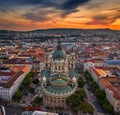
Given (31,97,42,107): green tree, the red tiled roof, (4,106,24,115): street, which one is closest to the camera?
the red tiled roof

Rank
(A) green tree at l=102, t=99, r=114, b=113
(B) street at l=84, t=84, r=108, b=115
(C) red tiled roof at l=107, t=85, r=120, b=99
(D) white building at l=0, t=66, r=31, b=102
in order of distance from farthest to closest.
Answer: (D) white building at l=0, t=66, r=31, b=102
(B) street at l=84, t=84, r=108, b=115
(A) green tree at l=102, t=99, r=114, b=113
(C) red tiled roof at l=107, t=85, r=120, b=99

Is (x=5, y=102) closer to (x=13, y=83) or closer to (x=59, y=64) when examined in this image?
(x=13, y=83)

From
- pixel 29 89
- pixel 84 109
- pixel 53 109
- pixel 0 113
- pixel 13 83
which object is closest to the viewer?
pixel 0 113

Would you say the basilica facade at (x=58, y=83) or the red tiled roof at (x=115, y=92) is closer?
the red tiled roof at (x=115, y=92)

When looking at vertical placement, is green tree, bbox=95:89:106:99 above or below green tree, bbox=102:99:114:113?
above

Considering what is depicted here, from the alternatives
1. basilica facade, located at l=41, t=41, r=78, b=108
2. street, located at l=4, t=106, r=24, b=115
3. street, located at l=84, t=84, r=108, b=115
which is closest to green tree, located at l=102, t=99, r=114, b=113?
street, located at l=84, t=84, r=108, b=115

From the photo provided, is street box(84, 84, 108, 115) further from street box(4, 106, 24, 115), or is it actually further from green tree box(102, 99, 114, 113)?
street box(4, 106, 24, 115)

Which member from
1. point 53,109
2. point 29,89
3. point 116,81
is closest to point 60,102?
point 53,109

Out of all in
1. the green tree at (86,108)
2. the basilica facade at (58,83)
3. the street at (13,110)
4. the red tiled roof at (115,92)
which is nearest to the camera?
the green tree at (86,108)

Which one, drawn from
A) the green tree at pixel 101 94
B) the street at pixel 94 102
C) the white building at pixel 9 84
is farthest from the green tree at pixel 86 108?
the white building at pixel 9 84

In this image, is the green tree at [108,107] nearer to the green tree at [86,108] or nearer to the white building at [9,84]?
the green tree at [86,108]

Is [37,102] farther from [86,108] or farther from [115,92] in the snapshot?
[115,92]
